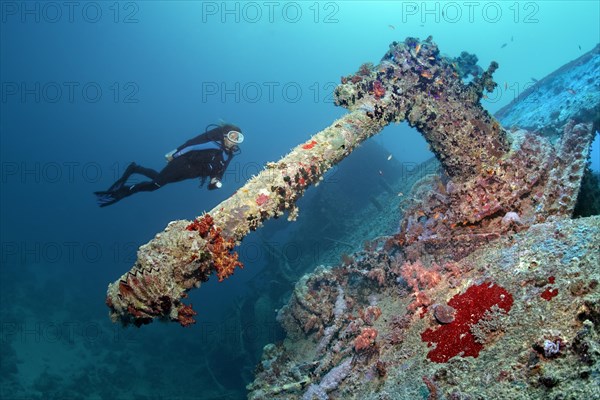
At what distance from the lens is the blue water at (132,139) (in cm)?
1820

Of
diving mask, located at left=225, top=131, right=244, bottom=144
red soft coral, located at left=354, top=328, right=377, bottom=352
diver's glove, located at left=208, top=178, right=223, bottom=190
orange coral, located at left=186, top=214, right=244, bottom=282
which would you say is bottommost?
red soft coral, located at left=354, top=328, right=377, bottom=352

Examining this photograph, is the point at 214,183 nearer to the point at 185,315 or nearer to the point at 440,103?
the point at 185,315

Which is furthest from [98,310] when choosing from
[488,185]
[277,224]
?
[488,185]

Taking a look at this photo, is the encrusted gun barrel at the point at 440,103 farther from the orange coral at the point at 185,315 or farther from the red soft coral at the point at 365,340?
the orange coral at the point at 185,315

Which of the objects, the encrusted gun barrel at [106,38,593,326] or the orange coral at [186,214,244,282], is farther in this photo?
the orange coral at [186,214,244,282]

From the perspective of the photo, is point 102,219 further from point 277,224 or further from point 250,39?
point 250,39

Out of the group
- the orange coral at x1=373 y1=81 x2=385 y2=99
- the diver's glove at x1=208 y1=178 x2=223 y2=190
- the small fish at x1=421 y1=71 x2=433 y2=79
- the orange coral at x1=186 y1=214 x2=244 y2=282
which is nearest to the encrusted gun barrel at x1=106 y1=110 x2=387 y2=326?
the orange coral at x1=186 y1=214 x2=244 y2=282

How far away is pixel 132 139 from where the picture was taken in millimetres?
94188

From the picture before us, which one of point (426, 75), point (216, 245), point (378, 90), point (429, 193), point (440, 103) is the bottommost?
point (429, 193)

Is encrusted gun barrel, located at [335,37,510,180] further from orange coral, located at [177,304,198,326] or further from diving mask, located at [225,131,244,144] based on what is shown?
orange coral, located at [177,304,198,326]

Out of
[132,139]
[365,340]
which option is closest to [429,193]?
[365,340]

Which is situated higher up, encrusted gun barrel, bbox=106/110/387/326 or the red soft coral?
encrusted gun barrel, bbox=106/110/387/326

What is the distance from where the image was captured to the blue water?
717 inches

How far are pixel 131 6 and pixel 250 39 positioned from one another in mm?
48980
